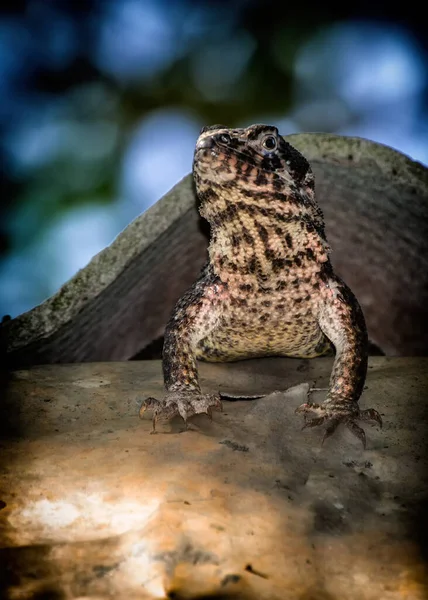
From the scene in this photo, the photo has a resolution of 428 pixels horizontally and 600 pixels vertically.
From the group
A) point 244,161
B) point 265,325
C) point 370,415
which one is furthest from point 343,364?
point 244,161

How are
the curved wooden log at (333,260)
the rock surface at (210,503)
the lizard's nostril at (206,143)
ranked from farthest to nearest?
1. the curved wooden log at (333,260)
2. the lizard's nostril at (206,143)
3. the rock surface at (210,503)

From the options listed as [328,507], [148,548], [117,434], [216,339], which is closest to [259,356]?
[216,339]

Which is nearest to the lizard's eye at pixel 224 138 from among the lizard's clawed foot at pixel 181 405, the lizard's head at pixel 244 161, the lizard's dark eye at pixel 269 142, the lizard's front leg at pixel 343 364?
the lizard's head at pixel 244 161

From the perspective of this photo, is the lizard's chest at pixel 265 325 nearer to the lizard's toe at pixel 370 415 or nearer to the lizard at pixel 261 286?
the lizard at pixel 261 286

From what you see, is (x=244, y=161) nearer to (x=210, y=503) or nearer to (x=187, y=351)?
(x=187, y=351)

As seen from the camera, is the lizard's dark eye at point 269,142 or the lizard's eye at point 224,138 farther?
the lizard's dark eye at point 269,142

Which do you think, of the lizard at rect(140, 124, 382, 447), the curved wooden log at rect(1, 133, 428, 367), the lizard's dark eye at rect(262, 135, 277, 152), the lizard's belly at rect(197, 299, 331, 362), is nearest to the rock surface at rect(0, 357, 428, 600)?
the lizard at rect(140, 124, 382, 447)

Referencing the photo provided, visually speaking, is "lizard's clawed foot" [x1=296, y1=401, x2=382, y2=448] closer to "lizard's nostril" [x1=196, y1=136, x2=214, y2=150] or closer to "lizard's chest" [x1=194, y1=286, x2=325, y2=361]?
"lizard's chest" [x1=194, y1=286, x2=325, y2=361]
